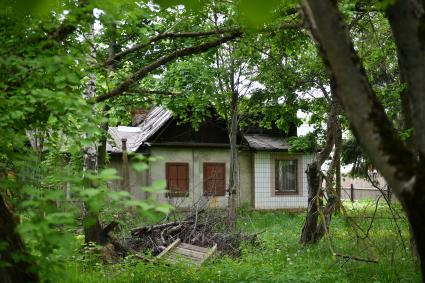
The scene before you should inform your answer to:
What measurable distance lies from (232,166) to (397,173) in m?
14.8

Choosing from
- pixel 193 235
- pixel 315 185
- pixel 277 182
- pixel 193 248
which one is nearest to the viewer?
pixel 193 248

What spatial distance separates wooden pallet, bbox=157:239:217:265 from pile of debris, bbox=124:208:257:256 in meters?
0.33

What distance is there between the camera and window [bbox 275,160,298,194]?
81.0 ft

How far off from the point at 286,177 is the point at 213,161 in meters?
3.86

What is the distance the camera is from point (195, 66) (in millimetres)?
14641

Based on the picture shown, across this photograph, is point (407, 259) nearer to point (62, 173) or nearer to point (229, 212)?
point (229, 212)

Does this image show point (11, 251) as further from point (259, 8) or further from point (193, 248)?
point (193, 248)

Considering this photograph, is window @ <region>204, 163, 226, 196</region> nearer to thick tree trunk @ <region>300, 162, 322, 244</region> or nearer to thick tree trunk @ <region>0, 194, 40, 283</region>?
thick tree trunk @ <region>300, 162, 322, 244</region>

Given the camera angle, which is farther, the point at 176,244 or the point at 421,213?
the point at 176,244

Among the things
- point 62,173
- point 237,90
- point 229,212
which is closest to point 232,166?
point 237,90

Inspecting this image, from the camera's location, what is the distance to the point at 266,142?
2472 cm

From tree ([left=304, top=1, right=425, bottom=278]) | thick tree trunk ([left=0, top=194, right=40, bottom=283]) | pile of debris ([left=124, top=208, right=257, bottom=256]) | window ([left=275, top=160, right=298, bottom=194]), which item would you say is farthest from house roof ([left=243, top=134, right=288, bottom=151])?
tree ([left=304, top=1, right=425, bottom=278])

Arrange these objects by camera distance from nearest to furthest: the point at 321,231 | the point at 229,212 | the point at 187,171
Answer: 1. the point at 321,231
2. the point at 229,212
3. the point at 187,171

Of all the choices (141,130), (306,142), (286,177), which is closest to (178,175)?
(141,130)
